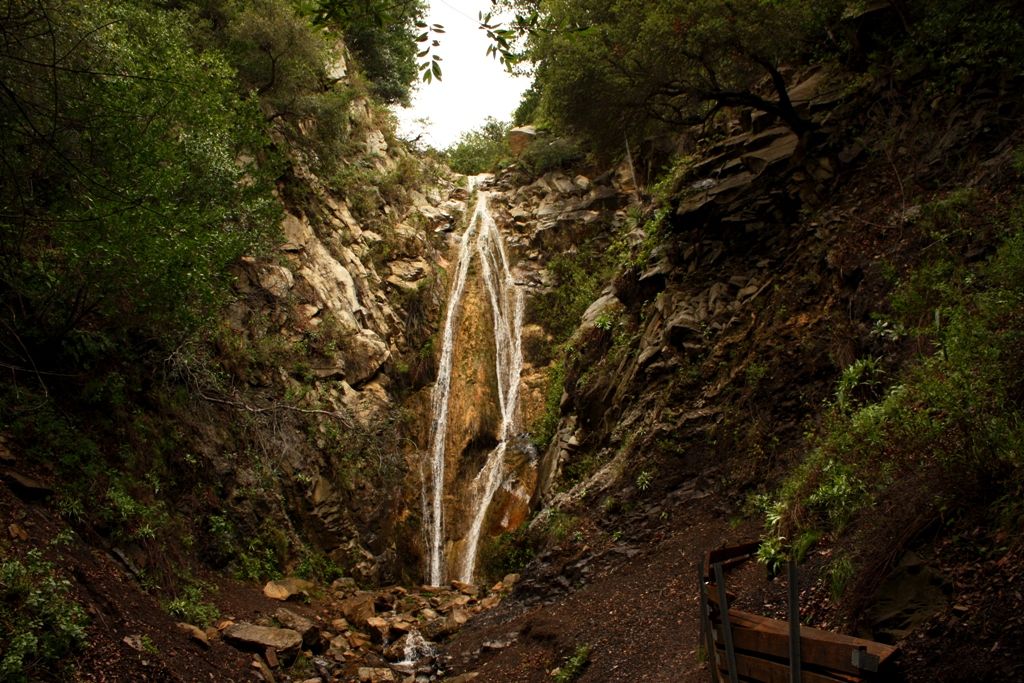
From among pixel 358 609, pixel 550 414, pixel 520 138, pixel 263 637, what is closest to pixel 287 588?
pixel 358 609

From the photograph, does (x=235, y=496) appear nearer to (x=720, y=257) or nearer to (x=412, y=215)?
(x=720, y=257)

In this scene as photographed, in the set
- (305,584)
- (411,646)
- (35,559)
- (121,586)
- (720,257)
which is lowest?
(411,646)

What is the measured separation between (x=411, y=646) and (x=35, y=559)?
590 cm

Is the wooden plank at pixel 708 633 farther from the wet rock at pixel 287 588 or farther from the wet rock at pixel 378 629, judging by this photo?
the wet rock at pixel 287 588

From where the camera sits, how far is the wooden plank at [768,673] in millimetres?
3477

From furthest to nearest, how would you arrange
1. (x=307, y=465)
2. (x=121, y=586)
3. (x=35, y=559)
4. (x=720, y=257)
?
(x=307, y=465)
(x=720, y=257)
(x=121, y=586)
(x=35, y=559)

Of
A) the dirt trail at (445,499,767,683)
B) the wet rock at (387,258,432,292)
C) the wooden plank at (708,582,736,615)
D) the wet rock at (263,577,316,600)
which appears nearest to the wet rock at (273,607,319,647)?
the wet rock at (263,577,316,600)

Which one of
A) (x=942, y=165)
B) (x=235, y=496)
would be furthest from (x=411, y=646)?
(x=942, y=165)

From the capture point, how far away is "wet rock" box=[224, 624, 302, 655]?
8648mm

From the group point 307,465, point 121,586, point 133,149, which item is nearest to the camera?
point 121,586

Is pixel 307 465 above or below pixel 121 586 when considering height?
above

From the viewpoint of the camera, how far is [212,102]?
11828 millimetres

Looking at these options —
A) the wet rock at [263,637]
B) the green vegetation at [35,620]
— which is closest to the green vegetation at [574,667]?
the wet rock at [263,637]

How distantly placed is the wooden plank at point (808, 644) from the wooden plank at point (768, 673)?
0.04 m
